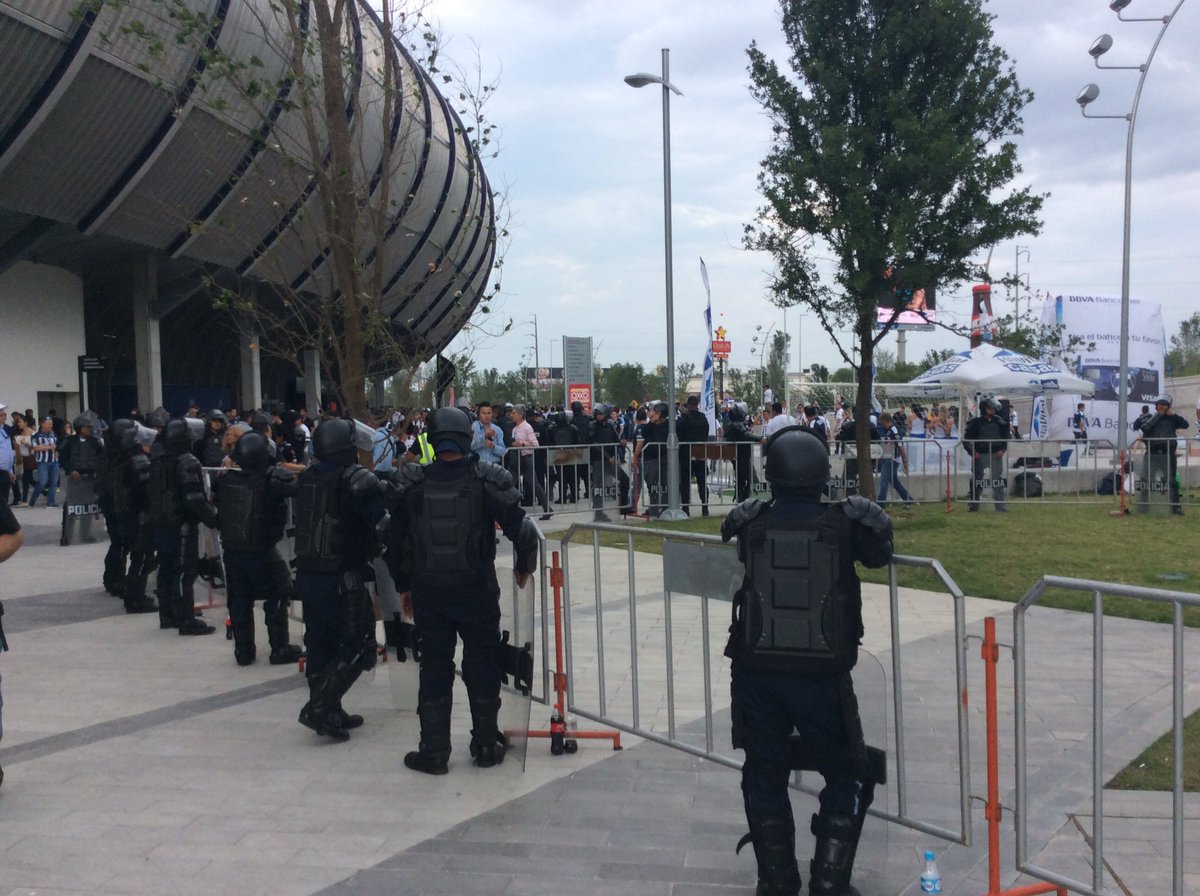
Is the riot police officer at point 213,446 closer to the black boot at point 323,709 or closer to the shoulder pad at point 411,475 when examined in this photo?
the black boot at point 323,709

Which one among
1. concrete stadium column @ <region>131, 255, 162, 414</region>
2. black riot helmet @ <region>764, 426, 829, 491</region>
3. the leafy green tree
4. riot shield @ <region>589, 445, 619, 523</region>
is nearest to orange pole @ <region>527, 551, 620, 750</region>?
black riot helmet @ <region>764, 426, 829, 491</region>

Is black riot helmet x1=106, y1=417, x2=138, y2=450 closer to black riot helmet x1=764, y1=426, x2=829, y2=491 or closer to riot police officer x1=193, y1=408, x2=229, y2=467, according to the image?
riot police officer x1=193, y1=408, x2=229, y2=467

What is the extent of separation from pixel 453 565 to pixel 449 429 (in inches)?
26.7

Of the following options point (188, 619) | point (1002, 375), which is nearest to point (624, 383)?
point (1002, 375)

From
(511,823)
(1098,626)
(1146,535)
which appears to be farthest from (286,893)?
(1146,535)

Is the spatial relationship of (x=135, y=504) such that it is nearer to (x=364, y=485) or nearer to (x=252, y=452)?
(x=252, y=452)

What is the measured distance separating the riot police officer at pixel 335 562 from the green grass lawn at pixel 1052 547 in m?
1.43

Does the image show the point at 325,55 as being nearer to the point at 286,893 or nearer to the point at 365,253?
the point at 365,253

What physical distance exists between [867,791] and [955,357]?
2117 cm

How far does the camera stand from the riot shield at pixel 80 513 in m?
15.0

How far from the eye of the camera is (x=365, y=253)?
26.0ft

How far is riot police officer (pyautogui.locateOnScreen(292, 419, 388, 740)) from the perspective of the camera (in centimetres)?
609

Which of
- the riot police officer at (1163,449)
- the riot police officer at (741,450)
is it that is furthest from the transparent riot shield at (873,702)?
the riot police officer at (1163,449)

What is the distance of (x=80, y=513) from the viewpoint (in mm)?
15234
